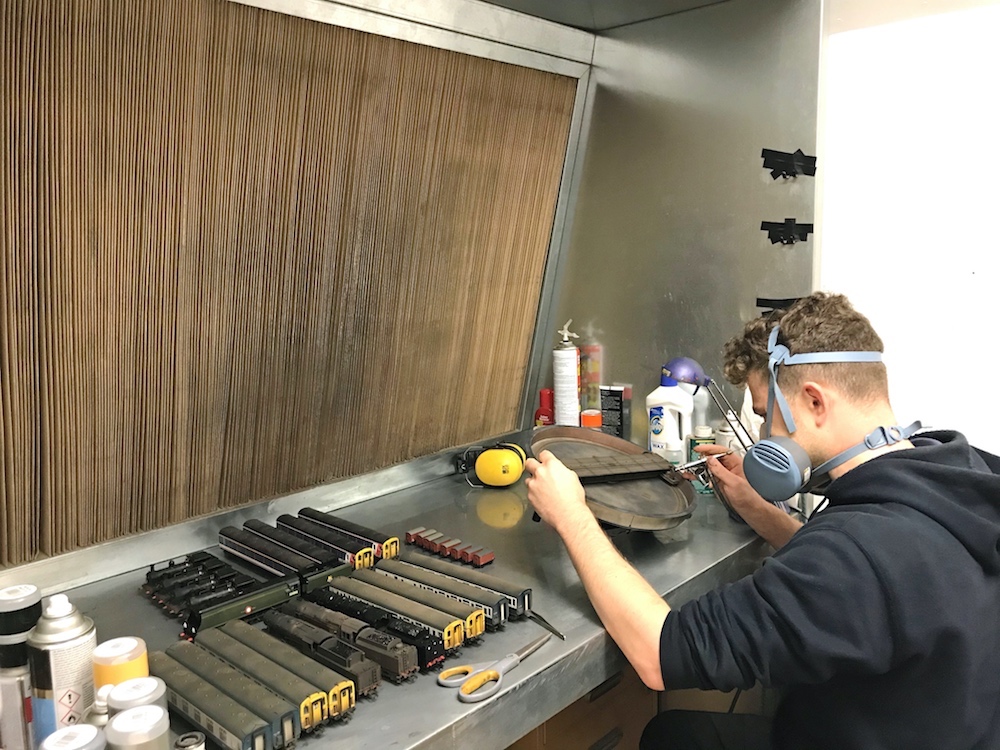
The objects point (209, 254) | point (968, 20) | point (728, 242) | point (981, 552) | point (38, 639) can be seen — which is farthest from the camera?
point (728, 242)

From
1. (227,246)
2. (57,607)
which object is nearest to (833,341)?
(227,246)

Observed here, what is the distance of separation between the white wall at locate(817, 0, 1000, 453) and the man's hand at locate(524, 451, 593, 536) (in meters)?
0.83

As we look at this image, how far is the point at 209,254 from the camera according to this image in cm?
138

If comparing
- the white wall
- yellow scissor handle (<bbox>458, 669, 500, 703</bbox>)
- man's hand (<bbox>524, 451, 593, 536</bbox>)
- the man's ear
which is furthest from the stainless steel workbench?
the white wall

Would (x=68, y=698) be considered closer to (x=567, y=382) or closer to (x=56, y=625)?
(x=56, y=625)

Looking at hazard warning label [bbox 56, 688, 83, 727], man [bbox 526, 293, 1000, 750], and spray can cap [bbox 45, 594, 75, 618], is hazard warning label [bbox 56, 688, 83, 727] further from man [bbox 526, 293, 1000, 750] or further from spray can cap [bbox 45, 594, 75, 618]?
man [bbox 526, 293, 1000, 750]

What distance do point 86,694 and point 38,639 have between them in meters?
0.09

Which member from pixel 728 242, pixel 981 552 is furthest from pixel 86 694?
pixel 728 242

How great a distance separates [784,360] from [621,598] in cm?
47

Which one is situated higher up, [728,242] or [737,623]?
[728,242]

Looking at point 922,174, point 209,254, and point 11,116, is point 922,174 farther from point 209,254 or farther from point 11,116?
point 11,116

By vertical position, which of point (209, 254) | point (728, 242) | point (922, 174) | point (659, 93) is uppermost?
point (659, 93)

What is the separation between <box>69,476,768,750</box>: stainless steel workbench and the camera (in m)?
→ 1.02

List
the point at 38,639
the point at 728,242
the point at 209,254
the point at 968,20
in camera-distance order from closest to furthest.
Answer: the point at 38,639 < the point at 209,254 < the point at 968,20 < the point at 728,242
